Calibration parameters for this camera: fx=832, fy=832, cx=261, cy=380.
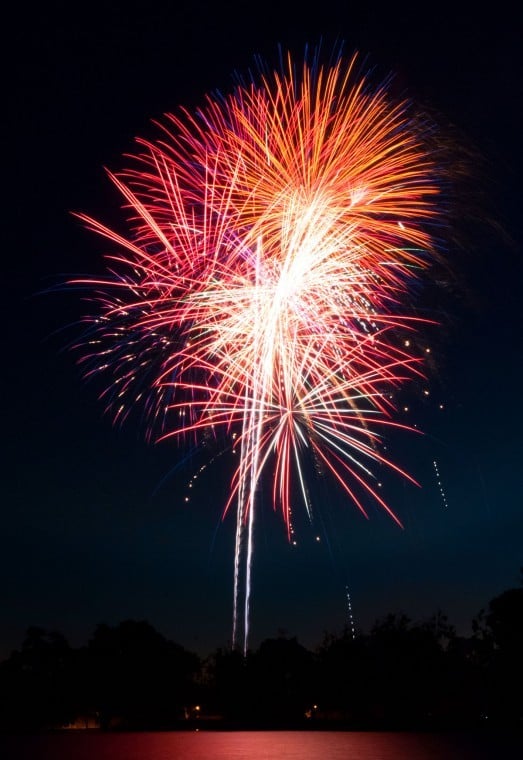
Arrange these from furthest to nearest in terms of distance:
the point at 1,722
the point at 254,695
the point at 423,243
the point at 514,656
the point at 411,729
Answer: the point at 1,722
the point at 254,695
the point at 514,656
the point at 411,729
the point at 423,243

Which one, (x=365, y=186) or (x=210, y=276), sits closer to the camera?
(x=365, y=186)

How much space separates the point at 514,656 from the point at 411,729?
5.89 metres

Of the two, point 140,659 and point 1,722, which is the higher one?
point 140,659

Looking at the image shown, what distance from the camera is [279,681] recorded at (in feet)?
140

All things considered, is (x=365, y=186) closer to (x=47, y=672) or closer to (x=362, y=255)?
(x=362, y=255)

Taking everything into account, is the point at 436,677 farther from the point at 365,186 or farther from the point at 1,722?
the point at 365,186

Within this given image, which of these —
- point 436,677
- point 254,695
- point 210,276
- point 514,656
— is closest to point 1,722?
point 254,695

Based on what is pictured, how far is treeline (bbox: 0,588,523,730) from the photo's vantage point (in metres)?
36.0

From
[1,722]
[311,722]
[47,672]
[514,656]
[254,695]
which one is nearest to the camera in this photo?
[514,656]

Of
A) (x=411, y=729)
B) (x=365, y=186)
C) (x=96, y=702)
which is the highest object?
(x=96, y=702)

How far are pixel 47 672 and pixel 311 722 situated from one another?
20259 millimetres

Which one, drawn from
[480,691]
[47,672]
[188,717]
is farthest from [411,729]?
[47,672]

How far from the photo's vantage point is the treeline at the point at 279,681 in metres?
36.0

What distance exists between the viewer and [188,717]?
47781 millimetres
